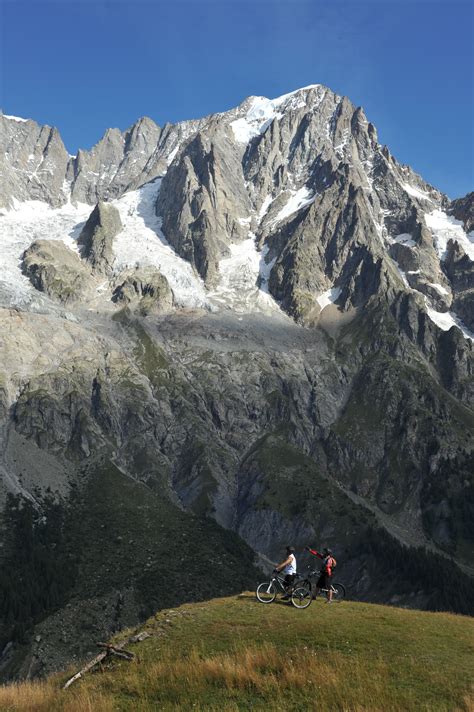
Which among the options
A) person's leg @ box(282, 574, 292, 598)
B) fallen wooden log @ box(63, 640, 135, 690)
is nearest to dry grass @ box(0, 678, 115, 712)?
fallen wooden log @ box(63, 640, 135, 690)

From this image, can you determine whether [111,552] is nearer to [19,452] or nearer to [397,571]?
[19,452]

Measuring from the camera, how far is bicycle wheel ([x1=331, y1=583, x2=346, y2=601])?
4149cm

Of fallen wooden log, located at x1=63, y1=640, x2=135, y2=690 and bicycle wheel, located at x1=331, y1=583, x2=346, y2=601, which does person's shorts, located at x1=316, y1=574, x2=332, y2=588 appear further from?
fallen wooden log, located at x1=63, y1=640, x2=135, y2=690

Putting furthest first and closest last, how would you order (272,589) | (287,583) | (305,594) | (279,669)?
(272,589) → (305,594) → (287,583) → (279,669)

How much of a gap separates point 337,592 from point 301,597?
4.86 m

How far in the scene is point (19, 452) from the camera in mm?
198500

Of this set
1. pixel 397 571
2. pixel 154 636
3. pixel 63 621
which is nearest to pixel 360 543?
pixel 397 571

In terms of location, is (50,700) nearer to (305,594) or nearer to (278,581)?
(278,581)

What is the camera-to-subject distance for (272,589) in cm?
4056

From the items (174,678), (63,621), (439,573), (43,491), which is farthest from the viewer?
(43,491)

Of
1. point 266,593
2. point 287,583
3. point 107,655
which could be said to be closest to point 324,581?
point 287,583

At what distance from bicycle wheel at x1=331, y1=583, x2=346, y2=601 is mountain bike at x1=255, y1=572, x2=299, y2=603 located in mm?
3792

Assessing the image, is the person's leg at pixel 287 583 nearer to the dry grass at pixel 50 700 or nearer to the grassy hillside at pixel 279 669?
the grassy hillside at pixel 279 669

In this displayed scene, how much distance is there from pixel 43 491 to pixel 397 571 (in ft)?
351
